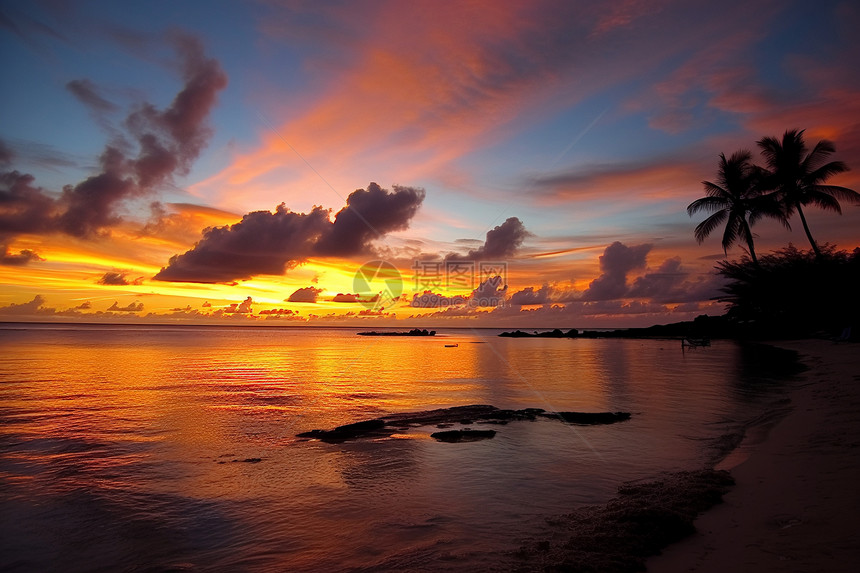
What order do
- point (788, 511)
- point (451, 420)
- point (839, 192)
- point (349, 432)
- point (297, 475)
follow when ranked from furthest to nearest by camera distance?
point (839, 192), point (451, 420), point (349, 432), point (297, 475), point (788, 511)

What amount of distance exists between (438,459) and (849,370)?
76.5ft

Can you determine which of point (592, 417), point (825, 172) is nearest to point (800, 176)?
point (825, 172)

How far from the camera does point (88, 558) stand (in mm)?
6918

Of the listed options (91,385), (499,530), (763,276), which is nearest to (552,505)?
(499,530)

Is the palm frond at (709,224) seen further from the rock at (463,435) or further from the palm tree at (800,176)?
the rock at (463,435)

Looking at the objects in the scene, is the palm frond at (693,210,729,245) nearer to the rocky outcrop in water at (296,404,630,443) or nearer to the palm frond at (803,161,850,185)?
the palm frond at (803,161,850,185)

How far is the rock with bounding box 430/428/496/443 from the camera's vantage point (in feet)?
45.5

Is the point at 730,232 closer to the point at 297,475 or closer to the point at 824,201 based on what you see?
the point at 824,201

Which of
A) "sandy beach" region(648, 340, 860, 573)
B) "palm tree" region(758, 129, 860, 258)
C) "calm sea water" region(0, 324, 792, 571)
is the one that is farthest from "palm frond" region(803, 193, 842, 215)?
"sandy beach" region(648, 340, 860, 573)

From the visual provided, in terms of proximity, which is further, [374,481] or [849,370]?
[849,370]

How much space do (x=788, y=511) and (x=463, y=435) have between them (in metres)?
8.45

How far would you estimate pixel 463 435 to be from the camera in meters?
14.3

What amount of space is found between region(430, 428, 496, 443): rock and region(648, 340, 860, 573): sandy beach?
21.0ft

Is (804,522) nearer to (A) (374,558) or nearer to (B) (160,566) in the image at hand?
(A) (374,558)
